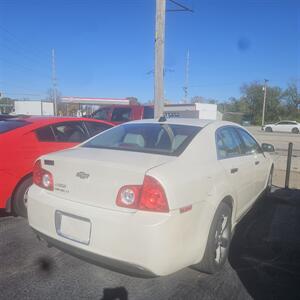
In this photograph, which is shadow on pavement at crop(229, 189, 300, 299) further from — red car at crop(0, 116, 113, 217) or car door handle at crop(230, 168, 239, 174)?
red car at crop(0, 116, 113, 217)

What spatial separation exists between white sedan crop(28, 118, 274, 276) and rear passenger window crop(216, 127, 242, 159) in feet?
0.09

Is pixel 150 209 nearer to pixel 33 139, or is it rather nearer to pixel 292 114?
pixel 33 139

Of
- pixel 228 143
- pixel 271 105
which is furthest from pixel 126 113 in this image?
pixel 271 105

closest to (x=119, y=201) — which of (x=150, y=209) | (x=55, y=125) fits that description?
(x=150, y=209)

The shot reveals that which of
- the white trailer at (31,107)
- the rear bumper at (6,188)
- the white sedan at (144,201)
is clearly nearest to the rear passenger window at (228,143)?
the white sedan at (144,201)

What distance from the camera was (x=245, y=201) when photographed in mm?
4301

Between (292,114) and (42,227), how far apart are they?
71.4 meters

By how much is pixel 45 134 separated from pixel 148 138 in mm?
2151

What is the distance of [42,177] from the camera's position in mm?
3340

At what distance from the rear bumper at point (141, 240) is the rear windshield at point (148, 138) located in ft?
2.53

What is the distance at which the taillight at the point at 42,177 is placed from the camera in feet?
10.7

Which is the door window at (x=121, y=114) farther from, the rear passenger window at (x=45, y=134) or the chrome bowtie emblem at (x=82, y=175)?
the chrome bowtie emblem at (x=82, y=175)

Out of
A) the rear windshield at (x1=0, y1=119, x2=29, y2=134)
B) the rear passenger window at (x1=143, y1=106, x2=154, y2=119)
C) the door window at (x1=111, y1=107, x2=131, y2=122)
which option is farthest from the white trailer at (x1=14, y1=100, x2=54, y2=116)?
the rear windshield at (x1=0, y1=119, x2=29, y2=134)

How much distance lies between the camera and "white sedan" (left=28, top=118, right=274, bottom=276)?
2.64 meters
